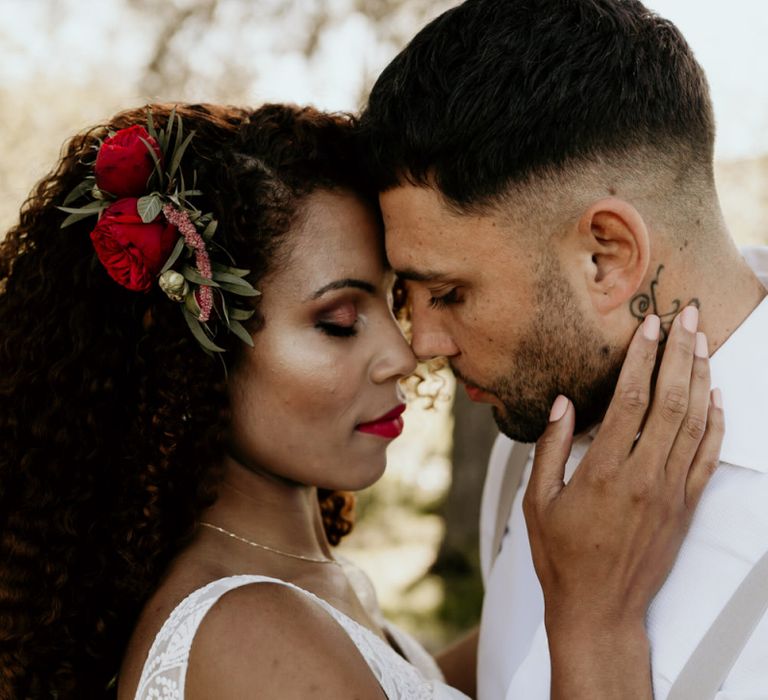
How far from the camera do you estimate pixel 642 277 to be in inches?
92.6

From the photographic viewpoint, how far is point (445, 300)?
266 centimetres

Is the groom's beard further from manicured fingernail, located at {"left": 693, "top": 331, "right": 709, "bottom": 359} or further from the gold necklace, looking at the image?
the gold necklace

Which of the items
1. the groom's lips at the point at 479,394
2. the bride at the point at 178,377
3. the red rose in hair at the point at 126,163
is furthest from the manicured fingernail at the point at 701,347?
the red rose in hair at the point at 126,163

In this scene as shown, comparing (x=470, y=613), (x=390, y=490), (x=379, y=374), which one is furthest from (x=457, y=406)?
(x=379, y=374)

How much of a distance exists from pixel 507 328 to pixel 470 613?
19.2 feet

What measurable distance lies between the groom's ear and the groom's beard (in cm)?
7

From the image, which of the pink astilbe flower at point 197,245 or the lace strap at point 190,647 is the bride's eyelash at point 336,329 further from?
the lace strap at point 190,647

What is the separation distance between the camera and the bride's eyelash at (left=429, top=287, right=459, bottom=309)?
262cm

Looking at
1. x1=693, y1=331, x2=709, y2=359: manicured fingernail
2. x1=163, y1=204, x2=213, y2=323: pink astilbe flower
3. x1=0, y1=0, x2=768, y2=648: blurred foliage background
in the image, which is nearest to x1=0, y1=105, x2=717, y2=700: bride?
x1=163, y1=204, x2=213, y2=323: pink astilbe flower

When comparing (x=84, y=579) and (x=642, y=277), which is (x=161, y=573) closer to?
(x=84, y=579)

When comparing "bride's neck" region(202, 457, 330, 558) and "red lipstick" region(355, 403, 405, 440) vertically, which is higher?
"red lipstick" region(355, 403, 405, 440)

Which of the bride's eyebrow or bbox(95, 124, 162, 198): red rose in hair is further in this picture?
the bride's eyebrow

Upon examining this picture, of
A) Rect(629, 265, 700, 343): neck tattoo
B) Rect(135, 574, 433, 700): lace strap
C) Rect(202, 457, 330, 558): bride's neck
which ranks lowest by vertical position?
Rect(135, 574, 433, 700): lace strap

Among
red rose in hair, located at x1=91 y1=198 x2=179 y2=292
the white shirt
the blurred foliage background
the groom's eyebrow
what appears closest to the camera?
the white shirt
